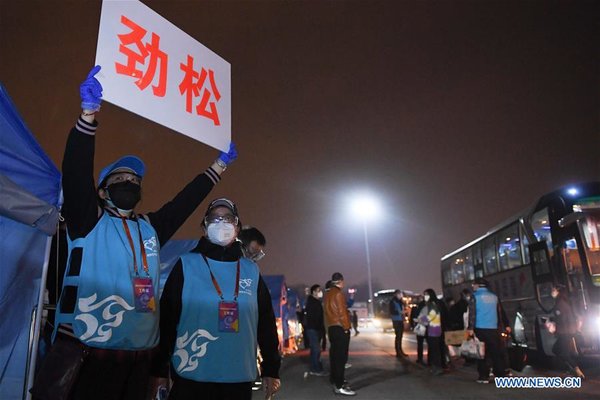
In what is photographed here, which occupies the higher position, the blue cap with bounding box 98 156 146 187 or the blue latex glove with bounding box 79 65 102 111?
the blue latex glove with bounding box 79 65 102 111

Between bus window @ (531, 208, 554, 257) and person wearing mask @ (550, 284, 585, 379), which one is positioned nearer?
person wearing mask @ (550, 284, 585, 379)

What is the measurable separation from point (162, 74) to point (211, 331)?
1899mm

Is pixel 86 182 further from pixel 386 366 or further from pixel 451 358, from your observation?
pixel 451 358

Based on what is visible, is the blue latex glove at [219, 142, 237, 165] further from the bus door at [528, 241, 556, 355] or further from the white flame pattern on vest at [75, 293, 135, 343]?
the bus door at [528, 241, 556, 355]

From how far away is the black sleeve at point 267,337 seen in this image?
279 cm

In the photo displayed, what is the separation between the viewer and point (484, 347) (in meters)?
8.09

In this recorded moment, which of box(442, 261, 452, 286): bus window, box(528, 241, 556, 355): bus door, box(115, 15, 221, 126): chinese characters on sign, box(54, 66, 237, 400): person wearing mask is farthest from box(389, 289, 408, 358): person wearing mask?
box(54, 66, 237, 400): person wearing mask

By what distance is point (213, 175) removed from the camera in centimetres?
332

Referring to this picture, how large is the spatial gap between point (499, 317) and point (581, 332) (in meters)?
1.50

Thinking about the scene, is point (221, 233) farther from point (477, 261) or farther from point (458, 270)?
point (458, 270)

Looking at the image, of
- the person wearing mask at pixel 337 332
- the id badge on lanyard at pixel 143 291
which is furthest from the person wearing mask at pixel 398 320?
the id badge on lanyard at pixel 143 291

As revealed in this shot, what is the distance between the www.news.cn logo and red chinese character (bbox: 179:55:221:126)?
6795 millimetres

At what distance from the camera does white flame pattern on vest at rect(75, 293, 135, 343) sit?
2.07 metres

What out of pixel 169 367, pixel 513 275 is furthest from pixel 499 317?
pixel 169 367
